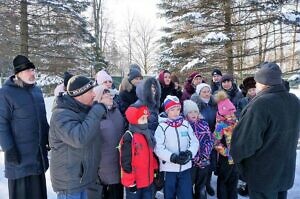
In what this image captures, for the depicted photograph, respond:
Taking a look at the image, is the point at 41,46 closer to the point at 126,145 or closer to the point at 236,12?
the point at 236,12

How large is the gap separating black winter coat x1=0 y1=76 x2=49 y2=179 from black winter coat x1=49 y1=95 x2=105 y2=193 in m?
0.86

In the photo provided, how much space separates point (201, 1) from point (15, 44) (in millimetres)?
9114

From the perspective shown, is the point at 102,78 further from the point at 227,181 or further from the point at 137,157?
the point at 227,181

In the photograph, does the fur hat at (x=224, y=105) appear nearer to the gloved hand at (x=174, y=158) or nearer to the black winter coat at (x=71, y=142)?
the gloved hand at (x=174, y=158)

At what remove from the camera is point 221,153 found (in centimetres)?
458

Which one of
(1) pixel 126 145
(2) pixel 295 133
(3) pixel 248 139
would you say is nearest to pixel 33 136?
(1) pixel 126 145

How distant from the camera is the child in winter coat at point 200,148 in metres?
4.43

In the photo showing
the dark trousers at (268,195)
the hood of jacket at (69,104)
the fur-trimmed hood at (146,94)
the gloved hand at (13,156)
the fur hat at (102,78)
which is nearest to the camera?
the hood of jacket at (69,104)

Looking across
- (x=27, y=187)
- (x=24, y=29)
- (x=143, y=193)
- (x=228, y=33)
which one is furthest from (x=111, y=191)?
(x=24, y=29)

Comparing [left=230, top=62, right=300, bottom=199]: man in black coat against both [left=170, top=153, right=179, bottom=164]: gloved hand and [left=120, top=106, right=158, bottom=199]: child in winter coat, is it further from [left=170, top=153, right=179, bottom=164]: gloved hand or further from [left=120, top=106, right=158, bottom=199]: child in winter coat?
[left=120, top=106, right=158, bottom=199]: child in winter coat

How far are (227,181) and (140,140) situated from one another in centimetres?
164

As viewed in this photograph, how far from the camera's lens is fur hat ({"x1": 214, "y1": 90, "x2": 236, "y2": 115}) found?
462 centimetres

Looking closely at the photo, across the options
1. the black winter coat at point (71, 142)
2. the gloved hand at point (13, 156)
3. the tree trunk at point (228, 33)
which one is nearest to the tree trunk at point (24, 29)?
the tree trunk at point (228, 33)

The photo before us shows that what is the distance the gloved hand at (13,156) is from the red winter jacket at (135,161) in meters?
1.19
